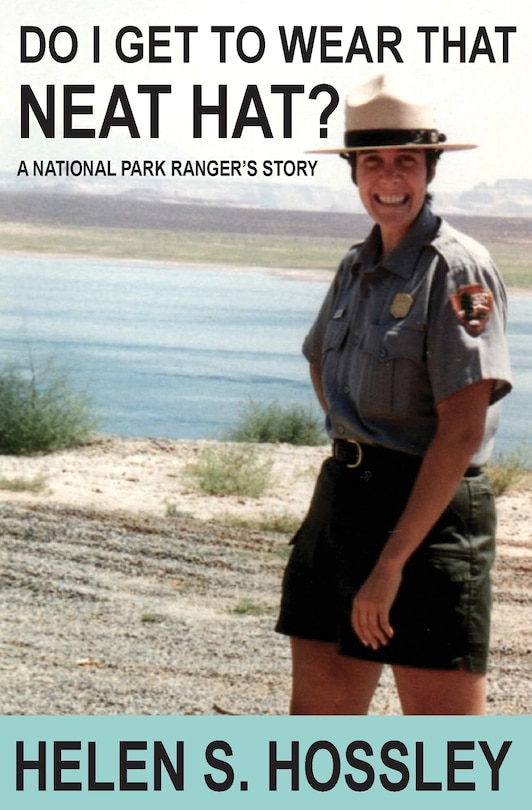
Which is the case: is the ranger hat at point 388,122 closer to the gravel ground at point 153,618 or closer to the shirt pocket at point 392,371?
the shirt pocket at point 392,371

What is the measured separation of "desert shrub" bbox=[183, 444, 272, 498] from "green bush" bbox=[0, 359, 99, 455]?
4.62 ft

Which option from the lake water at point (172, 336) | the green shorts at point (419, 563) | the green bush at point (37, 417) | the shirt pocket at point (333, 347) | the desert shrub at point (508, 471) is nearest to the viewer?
the green shorts at point (419, 563)

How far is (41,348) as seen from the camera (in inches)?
805

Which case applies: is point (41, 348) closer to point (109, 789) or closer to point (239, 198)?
point (239, 198)

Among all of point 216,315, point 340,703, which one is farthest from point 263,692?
point 216,315

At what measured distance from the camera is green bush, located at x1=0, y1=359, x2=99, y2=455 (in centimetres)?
1288

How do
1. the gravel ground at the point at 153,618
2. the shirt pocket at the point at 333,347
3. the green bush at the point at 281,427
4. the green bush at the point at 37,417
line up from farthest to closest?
1. the green bush at the point at 281,427
2. the green bush at the point at 37,417
3. the gravel ground at the point at 153,618
4. the shirt pocket at the point at 333,347

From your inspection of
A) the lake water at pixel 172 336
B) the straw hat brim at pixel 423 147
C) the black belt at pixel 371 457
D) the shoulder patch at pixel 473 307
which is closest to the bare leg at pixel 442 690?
the black belt at pixel 371 457

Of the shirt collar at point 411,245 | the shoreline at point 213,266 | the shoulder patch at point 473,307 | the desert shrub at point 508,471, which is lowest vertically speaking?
the desert shrub at point 508,471

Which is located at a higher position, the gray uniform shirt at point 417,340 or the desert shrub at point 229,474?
the gray uniform shirt at point 417,340

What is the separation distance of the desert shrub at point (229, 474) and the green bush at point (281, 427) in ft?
5.81

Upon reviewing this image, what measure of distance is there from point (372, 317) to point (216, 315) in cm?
2303

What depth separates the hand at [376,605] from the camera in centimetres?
295

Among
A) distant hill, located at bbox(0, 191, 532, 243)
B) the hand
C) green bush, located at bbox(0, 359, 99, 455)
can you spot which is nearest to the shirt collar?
the hand
